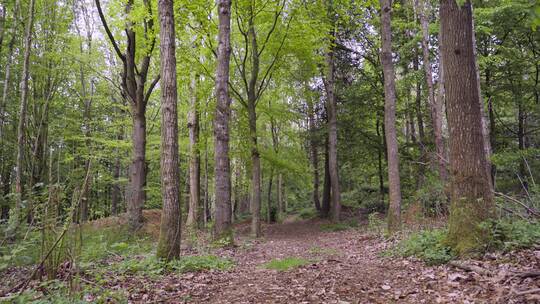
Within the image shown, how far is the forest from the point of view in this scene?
14.4 ft

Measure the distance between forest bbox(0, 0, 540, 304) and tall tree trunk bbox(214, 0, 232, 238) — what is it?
52 millimetres

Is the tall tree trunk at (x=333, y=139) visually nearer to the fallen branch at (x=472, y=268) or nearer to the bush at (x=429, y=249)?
the bush at (x=429, y=249)

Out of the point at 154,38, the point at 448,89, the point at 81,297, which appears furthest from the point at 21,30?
the point at 448,89

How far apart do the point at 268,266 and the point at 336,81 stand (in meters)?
14.6

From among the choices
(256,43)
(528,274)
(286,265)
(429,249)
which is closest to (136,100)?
(256,43)

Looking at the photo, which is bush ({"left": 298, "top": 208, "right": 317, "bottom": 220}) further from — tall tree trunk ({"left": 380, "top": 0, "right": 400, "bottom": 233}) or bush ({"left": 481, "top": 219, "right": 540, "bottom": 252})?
bush ({"left": 481, "top": 219, "right": 540, "bottom": 252})

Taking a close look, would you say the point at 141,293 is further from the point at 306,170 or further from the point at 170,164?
the point at 306,170

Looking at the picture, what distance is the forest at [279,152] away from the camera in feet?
14.4

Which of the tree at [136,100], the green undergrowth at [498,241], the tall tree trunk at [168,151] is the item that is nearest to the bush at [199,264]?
the tall tree trunk at [168,151]

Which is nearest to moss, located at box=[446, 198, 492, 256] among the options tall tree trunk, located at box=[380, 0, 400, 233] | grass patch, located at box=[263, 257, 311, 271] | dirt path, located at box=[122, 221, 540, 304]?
dirt path, located at box=[122, 221, 540, 304]

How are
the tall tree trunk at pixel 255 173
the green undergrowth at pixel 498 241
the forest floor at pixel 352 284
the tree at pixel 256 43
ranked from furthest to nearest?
the tall tree trunk at pixel 255 173, the tree at pixel 256 43, the green undergrowth at pixel 498 241, the forest floor at pixel 352 284

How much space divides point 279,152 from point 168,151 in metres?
13.7

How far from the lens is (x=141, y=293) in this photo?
171 inches

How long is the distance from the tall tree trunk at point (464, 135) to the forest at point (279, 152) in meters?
0.02
